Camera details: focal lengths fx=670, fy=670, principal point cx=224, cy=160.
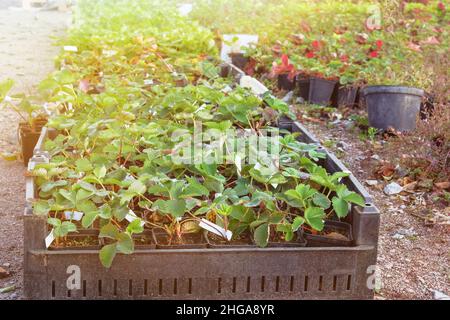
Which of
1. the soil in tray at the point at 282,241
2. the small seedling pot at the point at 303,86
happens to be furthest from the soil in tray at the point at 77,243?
the small seedling pot at the point at 303,86

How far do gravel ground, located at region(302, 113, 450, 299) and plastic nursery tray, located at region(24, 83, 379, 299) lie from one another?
50 cm

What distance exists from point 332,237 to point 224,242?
0.37m

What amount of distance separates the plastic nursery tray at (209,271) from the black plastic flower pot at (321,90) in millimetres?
3578

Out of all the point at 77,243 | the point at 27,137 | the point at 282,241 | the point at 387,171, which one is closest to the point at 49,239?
the point at 77,243

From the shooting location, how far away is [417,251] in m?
3.13

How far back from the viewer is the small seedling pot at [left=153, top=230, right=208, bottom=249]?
222 cm

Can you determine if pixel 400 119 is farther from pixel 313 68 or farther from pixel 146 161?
pixel 146 161

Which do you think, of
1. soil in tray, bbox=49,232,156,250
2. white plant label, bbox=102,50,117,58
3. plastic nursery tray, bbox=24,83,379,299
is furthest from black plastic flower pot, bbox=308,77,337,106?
soil in tray, bbox=49,232,156,250

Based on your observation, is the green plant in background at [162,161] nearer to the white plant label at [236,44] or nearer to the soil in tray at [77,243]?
the soil in tray at [77,243]

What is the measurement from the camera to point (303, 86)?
236 inches

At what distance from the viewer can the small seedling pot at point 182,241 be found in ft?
7.29

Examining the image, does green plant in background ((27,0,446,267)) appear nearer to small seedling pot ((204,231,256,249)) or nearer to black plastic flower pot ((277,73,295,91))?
small seedling pot ((204,231,256,249))

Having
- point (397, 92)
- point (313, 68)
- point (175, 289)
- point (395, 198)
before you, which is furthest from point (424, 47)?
point (175, 289)

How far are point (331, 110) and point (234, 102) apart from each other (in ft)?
8.19
